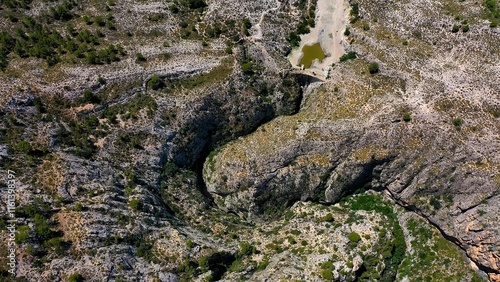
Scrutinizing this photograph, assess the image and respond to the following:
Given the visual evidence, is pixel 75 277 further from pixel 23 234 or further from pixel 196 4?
pixel 196 4

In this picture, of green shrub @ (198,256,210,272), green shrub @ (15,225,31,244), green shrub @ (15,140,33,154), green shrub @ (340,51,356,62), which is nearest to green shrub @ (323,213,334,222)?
green shrub @ (198,256,210,272)

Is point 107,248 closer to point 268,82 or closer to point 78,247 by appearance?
point 78,247

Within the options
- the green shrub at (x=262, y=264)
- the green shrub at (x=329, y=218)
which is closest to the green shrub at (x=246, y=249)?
the green shrub at (x=262, y=264)

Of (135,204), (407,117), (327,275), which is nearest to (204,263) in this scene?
(135,204)

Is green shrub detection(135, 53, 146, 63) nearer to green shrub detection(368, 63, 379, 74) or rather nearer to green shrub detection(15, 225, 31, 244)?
green shrub detection(15, 225, 31, 244)

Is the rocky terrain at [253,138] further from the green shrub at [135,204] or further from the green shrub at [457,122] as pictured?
the green shrub at [135,204]

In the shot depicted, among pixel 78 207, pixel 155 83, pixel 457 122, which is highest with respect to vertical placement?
pixel 457 122
